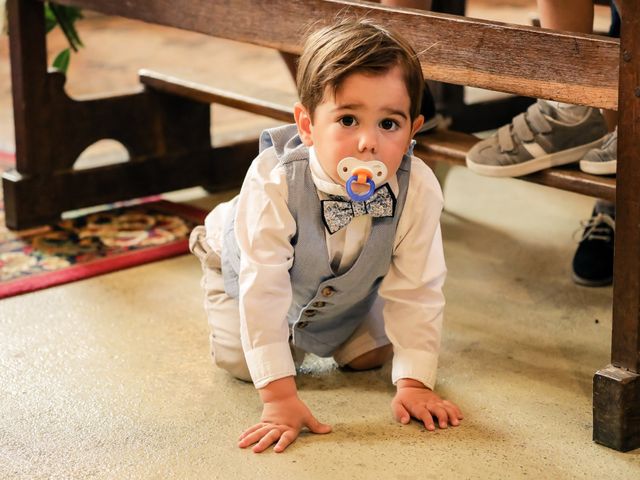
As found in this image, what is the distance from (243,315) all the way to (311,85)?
1.03 ft

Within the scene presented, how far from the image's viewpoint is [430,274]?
1405 mm

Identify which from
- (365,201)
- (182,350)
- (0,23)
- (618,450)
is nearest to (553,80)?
(365,201)

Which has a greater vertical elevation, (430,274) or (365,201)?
(365,201)

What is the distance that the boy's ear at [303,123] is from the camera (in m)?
1.33

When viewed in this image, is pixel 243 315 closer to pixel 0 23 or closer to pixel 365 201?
pixel 365 201

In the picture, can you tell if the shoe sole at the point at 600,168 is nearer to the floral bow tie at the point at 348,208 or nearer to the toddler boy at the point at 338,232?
the toddler boy at the point at 338,232

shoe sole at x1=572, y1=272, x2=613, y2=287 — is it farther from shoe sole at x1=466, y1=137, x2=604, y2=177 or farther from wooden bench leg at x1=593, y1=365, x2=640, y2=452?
wooden bench leg at x1=593, y1=365, x2=640, y2=452

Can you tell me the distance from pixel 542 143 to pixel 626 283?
0.43m

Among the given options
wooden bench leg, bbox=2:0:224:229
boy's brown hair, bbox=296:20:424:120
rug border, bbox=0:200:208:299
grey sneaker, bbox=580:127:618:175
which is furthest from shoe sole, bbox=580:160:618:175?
wooden bench leg, bbox=2:0:224:229

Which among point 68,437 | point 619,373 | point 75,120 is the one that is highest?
point 75,120

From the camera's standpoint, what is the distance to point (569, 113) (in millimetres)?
1653

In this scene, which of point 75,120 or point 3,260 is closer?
point 3,260

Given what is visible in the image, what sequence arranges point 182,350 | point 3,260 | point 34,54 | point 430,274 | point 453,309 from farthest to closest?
1. point 34,54
2. point 3,260
3. point 453,309
4. point 182,350
5. point 430,274

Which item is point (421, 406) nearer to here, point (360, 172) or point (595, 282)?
point (360, 172)
